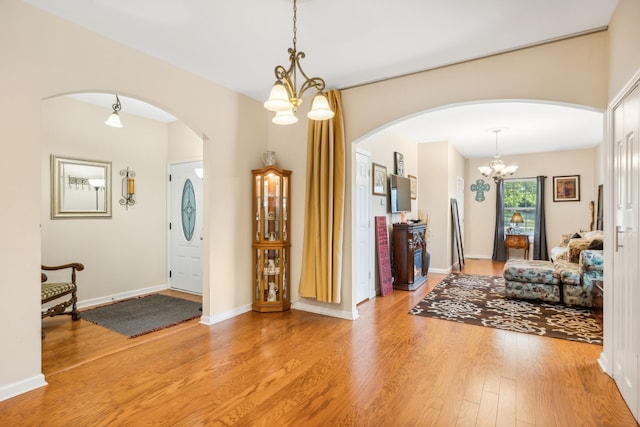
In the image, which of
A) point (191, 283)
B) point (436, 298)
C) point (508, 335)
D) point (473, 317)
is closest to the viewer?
point (508, 335)

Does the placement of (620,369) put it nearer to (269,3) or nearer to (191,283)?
(269,3)

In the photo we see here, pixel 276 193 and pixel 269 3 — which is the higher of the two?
pixel 269 3

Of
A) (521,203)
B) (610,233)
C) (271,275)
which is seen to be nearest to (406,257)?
(271,275)

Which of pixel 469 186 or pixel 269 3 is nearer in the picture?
pixel 269 3

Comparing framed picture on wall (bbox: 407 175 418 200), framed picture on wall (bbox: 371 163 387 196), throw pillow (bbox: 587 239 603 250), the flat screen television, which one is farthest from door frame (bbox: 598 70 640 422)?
framed picture on wall (bbox: 407 175 418 200)

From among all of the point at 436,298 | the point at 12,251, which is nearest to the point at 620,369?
the point at 436,298

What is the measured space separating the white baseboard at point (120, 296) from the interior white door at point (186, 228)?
0.25m

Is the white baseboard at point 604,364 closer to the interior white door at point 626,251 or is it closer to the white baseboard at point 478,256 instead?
the interior white door at point 626,251

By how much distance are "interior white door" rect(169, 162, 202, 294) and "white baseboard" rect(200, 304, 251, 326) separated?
132 cm

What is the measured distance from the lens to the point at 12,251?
228 centimetres

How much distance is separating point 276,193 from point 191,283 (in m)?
2.28

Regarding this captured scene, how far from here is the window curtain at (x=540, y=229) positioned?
312 inches

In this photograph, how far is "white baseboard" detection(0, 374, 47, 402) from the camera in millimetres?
2209

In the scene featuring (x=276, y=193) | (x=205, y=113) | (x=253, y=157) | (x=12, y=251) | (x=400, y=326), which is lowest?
(x=400, y=326)
